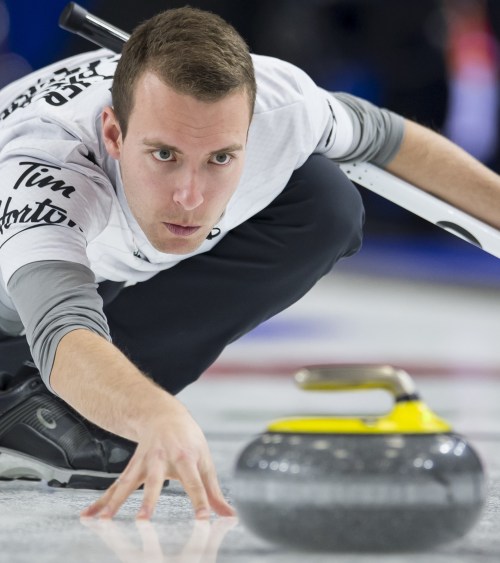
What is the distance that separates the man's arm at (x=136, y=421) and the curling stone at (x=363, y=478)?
4.7 inches

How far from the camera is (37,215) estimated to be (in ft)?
5.55

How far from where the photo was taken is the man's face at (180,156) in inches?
67.2

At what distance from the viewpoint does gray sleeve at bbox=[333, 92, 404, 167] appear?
2369 mm

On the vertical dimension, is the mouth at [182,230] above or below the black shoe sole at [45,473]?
above

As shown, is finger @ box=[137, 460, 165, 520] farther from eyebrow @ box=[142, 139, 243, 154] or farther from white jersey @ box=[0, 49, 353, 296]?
eyebrow @ box=[142, 139, 243, 154]

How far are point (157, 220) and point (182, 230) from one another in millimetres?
42

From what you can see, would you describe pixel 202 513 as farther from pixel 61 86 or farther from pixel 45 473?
pixel 61 86

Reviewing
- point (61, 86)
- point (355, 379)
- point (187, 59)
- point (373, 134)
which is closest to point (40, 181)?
point (187, 59)

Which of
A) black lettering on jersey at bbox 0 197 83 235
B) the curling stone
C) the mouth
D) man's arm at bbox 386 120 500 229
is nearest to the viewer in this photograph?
the curling stone

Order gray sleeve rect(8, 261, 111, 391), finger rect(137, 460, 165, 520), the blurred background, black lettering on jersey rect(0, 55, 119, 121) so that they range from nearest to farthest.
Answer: finger rect(137, 460, 165, 520), gray sleeve rect(8, 261, 111, 391), black lettering on jersey rect(0, 55, 119, 121), the blurred background

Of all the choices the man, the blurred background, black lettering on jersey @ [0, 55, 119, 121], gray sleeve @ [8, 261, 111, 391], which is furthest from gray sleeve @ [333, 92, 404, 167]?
the blurred background

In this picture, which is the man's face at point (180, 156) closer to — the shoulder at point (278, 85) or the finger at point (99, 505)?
the shoulder at point (278, 85)

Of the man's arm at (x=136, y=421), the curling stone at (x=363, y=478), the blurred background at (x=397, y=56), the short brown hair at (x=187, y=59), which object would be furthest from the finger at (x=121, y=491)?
the blurred background at (x=397, y=56)

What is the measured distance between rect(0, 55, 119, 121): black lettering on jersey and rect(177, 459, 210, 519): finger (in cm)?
86
